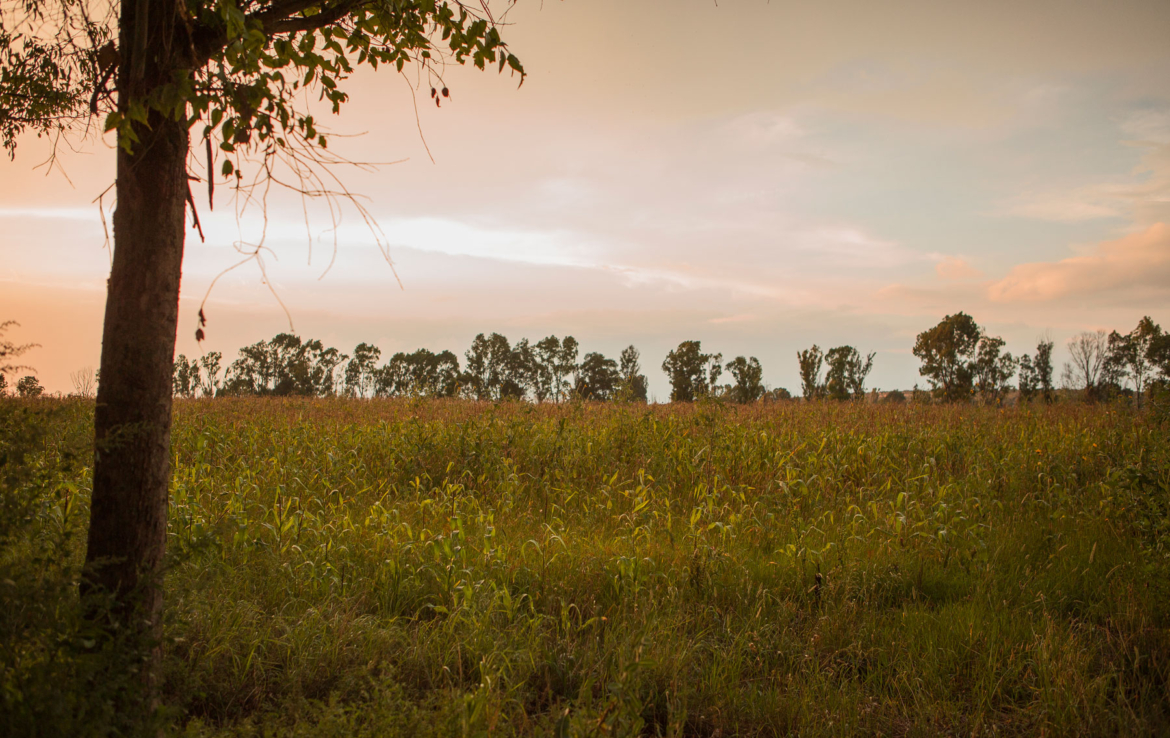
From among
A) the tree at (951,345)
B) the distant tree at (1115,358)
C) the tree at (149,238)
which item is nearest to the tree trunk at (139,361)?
the tree at (149,238)

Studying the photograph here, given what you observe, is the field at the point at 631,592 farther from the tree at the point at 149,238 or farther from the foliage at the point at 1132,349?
the foliage at the point at 1132,349

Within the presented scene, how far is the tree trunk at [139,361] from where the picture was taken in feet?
8.91

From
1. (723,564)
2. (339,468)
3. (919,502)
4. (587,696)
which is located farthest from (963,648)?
(339,468)

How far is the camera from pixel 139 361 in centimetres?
274

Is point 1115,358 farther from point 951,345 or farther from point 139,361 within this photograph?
point 139,361

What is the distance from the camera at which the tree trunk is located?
2715mm

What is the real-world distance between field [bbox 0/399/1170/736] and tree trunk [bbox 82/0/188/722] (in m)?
0.17

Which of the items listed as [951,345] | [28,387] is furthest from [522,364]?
[28,387]

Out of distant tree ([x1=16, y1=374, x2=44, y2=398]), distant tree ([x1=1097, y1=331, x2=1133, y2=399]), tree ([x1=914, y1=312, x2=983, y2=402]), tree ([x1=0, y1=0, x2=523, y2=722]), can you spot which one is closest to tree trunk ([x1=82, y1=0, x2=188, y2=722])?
tree ([x1=0, y1=0, x2=523, y2=722])

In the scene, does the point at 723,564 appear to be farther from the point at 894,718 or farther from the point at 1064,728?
the point at 1064,728

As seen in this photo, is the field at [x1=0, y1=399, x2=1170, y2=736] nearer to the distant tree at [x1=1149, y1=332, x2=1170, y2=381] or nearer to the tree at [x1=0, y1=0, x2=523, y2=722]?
the tree at [x1=0, y1=0, x2=523, y2=722]

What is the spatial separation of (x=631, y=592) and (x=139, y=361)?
3.28 meters

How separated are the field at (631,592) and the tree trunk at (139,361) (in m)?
0.17

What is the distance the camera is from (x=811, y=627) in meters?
4.11
